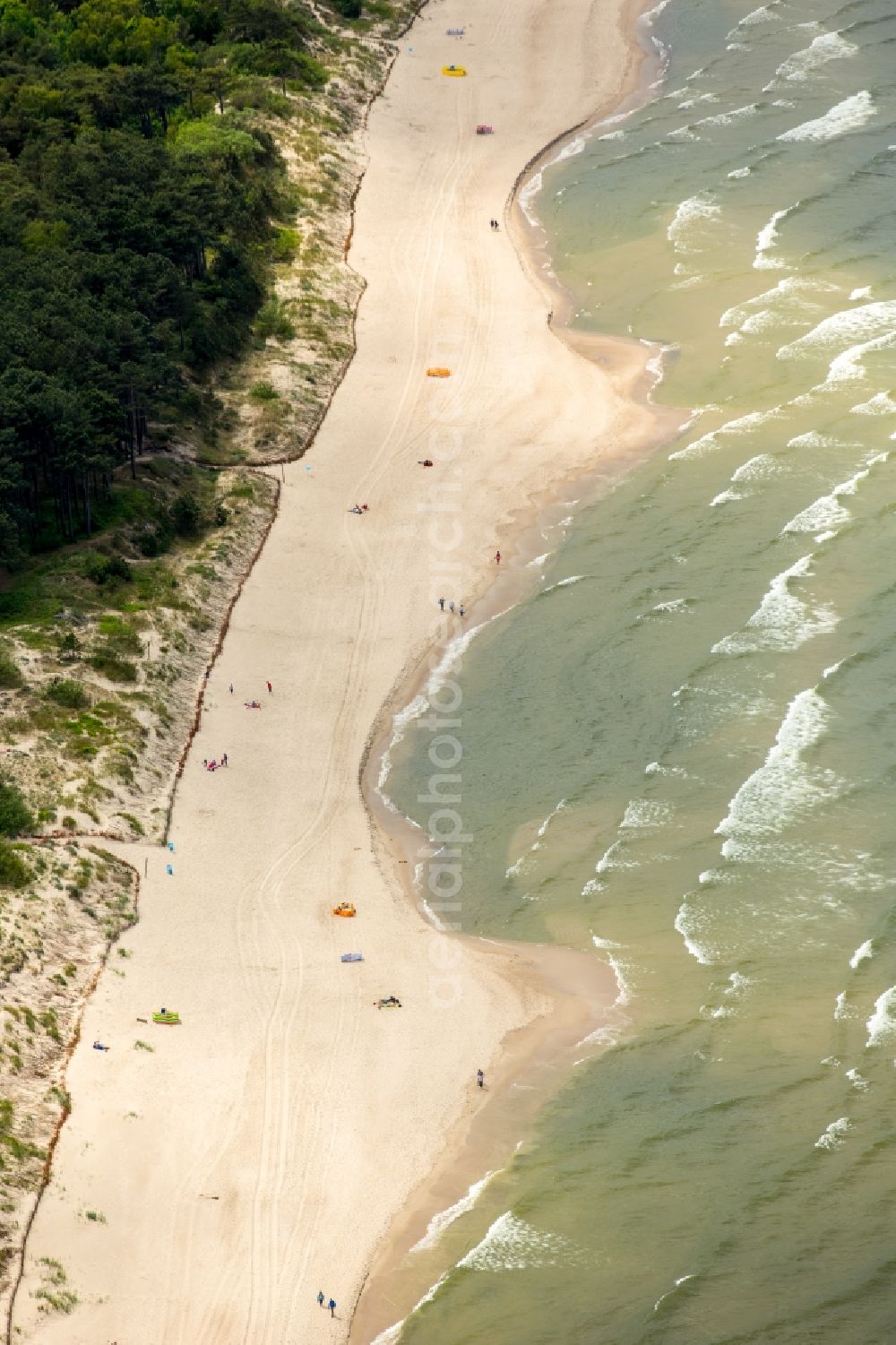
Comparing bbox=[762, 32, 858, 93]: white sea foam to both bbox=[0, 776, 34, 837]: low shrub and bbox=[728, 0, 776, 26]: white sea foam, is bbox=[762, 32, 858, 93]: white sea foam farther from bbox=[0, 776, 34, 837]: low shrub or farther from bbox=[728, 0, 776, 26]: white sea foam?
bbox=[0, 776, 34, 837]: low shrub

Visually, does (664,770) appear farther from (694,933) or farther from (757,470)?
(757,470)

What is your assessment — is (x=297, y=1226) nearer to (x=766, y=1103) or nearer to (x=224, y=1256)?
(x=224, y=1256)

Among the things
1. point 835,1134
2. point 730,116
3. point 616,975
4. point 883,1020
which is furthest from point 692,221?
point 835,1134

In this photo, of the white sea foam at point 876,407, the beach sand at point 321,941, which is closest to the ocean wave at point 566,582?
the beach sand at point 321,941

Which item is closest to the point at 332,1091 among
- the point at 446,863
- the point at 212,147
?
the point at 446,863

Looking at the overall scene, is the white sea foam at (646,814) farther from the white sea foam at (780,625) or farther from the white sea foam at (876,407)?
the white sea foam at (876,407)

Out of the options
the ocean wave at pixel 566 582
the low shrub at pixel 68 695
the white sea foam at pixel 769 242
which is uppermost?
the white sea foam at pixel 769 242

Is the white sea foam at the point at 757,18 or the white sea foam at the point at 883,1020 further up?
the white sea foam at the point at 757,18

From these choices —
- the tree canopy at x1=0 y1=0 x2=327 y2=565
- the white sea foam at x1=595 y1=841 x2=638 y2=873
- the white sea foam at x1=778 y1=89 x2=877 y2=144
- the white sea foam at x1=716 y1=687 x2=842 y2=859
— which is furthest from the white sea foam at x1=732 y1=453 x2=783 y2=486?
the white sea foam at x1=778 y1=89 x2=877 y2=144
